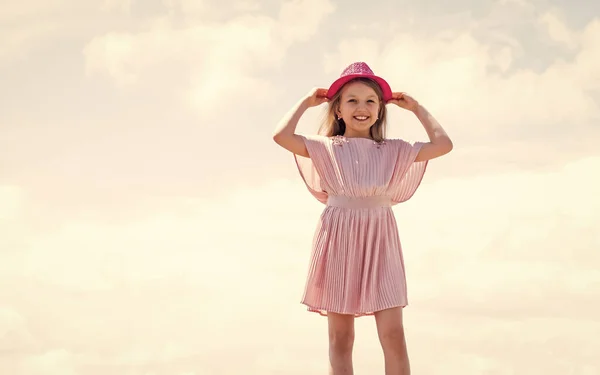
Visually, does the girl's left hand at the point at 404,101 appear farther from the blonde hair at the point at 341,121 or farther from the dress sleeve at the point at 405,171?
the dress sleeve at the point at 405,171

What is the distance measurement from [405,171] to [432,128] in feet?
1.05

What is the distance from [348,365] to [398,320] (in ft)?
1.50

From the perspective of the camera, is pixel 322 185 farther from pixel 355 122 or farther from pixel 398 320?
pixel 398 320

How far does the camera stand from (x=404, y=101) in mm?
5152

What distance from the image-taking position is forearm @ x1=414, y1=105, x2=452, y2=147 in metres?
4.99

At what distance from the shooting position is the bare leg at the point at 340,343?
16.1ft

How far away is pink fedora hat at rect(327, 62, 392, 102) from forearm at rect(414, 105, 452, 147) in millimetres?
230

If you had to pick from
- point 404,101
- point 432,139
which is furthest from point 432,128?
point 404,101

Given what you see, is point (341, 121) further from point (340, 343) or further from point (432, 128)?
point (340, 343)

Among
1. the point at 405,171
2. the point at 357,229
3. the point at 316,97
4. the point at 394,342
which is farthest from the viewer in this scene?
the point at 316,97

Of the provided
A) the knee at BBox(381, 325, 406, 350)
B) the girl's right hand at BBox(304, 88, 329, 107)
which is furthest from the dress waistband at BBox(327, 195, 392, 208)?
the knee at BBox(381, 325, 406, 350)

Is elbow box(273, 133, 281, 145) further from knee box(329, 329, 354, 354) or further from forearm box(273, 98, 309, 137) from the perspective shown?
knee box(329, 329, 354, 354)

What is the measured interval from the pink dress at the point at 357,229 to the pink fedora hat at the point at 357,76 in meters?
0.32

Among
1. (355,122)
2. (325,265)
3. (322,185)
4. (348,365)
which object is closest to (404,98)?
(355,122)
